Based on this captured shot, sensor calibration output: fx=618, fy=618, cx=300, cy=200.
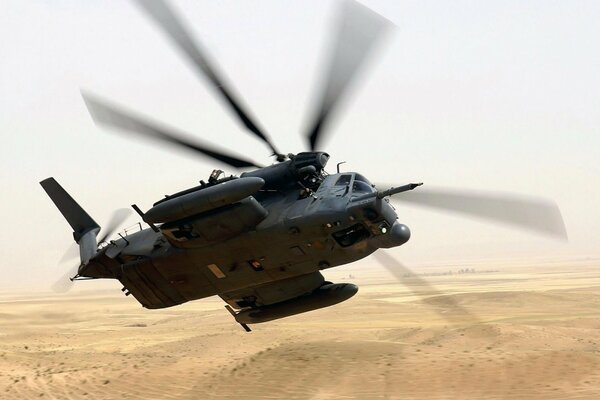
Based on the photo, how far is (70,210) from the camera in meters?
20.7

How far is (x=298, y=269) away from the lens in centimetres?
1568

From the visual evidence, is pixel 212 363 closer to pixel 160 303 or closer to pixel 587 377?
pixel 160 303

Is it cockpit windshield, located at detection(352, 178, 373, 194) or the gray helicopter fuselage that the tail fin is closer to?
the gray helicopter fuselage

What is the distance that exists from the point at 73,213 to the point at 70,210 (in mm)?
192

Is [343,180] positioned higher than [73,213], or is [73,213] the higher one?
[343,180]

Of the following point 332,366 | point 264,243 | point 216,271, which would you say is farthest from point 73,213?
point 332,366

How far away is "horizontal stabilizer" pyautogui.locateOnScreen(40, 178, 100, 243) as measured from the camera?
20.2 metres

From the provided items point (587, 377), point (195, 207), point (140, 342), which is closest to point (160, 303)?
point (195, 207)

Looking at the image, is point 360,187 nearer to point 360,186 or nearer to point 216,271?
point 360,186

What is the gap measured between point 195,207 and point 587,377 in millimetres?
19603

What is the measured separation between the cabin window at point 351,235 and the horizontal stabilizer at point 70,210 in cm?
938

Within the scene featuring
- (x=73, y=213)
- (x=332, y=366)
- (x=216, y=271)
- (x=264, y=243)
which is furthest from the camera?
(x=332, y=366)

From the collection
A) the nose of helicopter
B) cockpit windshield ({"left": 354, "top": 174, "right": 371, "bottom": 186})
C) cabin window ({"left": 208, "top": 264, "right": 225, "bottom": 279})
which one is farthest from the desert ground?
cabin window ({"left": 208, "top": 264, "right": 225, "bottom": 279})

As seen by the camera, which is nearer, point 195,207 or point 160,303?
point 195,207
